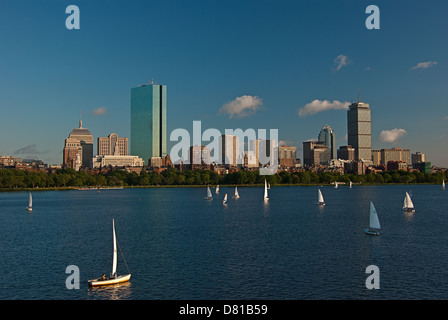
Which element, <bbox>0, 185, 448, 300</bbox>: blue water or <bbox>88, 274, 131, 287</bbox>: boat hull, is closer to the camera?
<bbox>0, 185, 448, 300</bbox>: blue water

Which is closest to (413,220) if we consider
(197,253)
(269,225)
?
(269,225)

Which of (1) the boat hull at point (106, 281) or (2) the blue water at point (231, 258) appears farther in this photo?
(1) the boat hull at point (106, 281)

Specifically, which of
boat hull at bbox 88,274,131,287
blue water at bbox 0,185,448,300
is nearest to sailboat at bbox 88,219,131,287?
boat hull at bbox 88,274,131,287

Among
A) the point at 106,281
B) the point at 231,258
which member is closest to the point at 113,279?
the point at 106,281

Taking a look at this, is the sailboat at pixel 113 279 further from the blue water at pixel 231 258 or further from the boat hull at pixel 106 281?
the blue water at pixel 231 258

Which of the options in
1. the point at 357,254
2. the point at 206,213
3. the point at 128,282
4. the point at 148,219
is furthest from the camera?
the point at 206,213

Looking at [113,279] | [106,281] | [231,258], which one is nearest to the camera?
[106,281]

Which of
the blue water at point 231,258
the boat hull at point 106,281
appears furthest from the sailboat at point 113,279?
the blue water at point 231,258

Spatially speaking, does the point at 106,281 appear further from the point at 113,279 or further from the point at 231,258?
the point at 231,258

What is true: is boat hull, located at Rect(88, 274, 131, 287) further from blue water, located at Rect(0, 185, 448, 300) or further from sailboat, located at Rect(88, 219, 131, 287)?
blue water, located at Rect(0, 185, 448, 300)

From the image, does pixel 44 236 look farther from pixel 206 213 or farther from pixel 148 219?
pixel 206 213

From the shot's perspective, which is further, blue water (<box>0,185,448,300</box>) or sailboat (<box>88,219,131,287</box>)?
sailboat (<box>88,219,131,287</box>)
